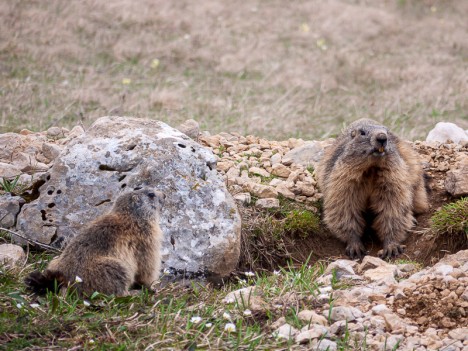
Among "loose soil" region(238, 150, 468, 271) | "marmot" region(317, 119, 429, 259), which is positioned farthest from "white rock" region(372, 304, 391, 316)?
"marmot" region(317, 119, 429, 259)

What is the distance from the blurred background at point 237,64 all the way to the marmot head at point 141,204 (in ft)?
12.9

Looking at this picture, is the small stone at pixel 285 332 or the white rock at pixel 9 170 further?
the white rock at pixel 9 170

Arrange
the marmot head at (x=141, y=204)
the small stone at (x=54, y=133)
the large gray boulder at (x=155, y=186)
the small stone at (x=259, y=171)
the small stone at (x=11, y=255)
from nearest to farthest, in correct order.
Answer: the marmot head at (x=141, y=204)
the small stone at (x=11, y=255)
the large gray boulder at (x=155, y=186)
the small stone at (x=259, y=171)
the small stone at (x=54, y=133)

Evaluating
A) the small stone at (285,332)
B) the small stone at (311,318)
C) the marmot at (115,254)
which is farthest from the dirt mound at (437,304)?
the marmot at (115,254)

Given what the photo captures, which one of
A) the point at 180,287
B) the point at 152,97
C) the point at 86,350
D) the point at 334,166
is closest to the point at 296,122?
the point at 152,97

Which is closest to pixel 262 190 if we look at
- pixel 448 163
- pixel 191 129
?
pixel 191 129

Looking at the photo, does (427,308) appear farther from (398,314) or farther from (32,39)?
(32,39)

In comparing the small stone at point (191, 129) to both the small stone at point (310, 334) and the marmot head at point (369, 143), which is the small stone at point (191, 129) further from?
the small stone at point (310, 334)

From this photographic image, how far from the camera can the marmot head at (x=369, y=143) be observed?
6598mm

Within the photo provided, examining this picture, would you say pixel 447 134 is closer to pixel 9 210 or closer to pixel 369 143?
pixel 369 143

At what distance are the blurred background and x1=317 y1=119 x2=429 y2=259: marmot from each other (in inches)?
111

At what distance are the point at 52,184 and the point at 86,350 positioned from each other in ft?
6.62

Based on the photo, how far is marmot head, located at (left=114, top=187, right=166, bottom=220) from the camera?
4.91 m

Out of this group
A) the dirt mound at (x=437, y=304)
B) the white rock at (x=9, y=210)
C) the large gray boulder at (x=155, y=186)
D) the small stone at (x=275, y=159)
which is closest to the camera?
the dirt mound at (x=437, y=304)
